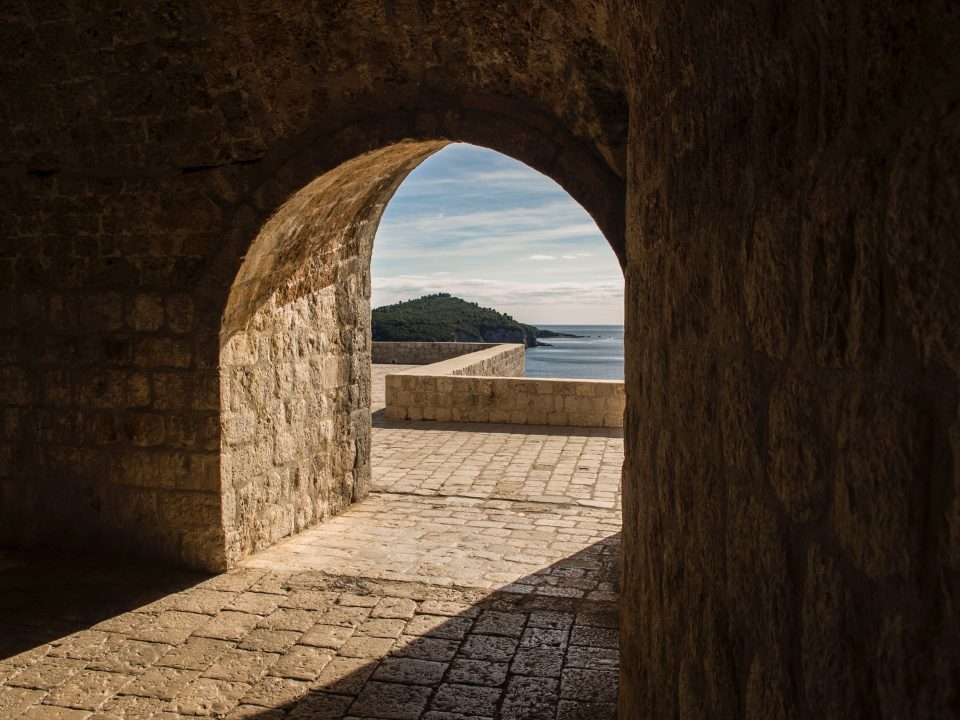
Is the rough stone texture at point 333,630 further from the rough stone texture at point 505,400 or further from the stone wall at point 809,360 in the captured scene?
the rough stone texture at point 505,400

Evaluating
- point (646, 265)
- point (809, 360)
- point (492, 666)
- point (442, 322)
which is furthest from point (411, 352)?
point (809, 360)

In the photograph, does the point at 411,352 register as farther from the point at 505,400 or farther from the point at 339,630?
the point at 339,630

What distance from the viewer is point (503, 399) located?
10.4 meters

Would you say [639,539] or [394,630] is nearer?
[639,539]

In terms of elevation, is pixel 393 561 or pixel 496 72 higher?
pixel 496 72

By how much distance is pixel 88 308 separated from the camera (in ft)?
16.0

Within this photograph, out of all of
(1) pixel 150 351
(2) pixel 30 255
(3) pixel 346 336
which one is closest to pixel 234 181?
(1) pixel 150 351

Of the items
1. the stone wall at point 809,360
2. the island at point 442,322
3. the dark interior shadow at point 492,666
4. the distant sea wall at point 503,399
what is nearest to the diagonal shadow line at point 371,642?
the dark interior shadow at point 492,666

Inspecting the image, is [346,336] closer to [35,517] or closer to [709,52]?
[35,517]

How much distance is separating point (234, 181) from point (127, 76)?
33.4 inches

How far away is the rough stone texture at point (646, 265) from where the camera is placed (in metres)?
0.79

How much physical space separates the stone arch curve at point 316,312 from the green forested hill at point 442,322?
2271 cm

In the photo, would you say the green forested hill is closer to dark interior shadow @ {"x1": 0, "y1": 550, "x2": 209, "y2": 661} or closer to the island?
the island

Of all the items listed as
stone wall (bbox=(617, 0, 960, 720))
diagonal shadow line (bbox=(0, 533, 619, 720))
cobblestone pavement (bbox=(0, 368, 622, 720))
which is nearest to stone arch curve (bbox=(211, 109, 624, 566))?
cobblestone pavement (bbox=(0, 368, 622, 720))
